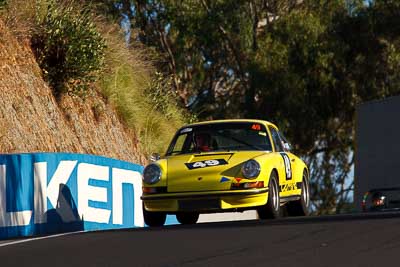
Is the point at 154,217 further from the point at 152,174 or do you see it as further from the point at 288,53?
the point at 288,53

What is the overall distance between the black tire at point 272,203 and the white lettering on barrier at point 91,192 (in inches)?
111

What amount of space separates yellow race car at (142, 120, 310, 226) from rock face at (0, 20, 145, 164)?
4.95 meters

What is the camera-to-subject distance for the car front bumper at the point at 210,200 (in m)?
15.5

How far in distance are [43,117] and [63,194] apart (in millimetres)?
6289

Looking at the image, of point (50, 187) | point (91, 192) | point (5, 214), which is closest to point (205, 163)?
point (50, 187)

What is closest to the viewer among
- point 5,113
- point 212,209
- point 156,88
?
point 212,209

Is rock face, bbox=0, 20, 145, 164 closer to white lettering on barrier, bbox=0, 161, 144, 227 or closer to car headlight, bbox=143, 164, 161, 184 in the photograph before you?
white lettering on barrier, bbox=0, 161, 144, 227

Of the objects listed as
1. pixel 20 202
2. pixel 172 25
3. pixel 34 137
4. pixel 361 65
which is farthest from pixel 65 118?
pixel 361 65

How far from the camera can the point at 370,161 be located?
958 inches

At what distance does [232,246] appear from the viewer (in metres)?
11.1

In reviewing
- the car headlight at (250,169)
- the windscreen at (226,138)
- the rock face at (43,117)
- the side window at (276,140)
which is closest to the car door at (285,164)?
the side window at (276,140)

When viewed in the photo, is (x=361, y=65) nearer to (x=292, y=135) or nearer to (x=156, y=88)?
(x=292, y=135)

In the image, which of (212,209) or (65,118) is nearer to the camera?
(212,209)

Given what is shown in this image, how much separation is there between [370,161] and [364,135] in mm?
659
